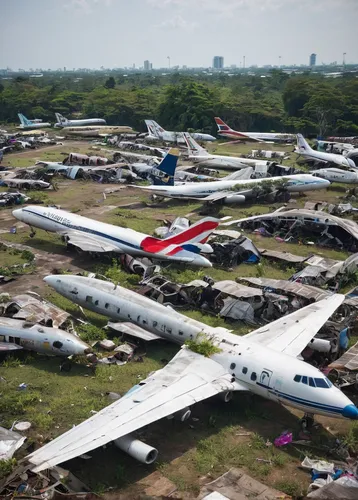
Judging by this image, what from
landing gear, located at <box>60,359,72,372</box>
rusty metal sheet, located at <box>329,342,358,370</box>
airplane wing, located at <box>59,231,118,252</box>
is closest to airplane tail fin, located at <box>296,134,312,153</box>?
airplane wing, located at <box>59,231,118,252</box>

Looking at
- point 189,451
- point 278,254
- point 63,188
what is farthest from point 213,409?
point 63,188

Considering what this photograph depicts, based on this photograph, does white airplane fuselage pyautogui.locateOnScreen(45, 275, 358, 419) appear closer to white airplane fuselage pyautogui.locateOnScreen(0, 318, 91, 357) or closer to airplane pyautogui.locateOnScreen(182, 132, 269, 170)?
white airplane fuselage pyautogui.locateOnScreen(0, 318, 91, 357)

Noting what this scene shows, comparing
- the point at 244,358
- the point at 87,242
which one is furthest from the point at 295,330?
the point at 87,242

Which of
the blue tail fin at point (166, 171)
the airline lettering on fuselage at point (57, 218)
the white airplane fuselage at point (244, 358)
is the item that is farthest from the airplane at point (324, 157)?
the white airplane fuselage at point (244, 358)

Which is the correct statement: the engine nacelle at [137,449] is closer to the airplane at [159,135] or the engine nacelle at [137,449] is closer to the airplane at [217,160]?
the airplane at [217,160]

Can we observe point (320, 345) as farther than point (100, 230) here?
No

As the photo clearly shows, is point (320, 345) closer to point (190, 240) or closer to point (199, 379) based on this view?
point (199, 379)

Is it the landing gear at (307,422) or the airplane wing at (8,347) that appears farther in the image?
the airplane wing at (8,347)
